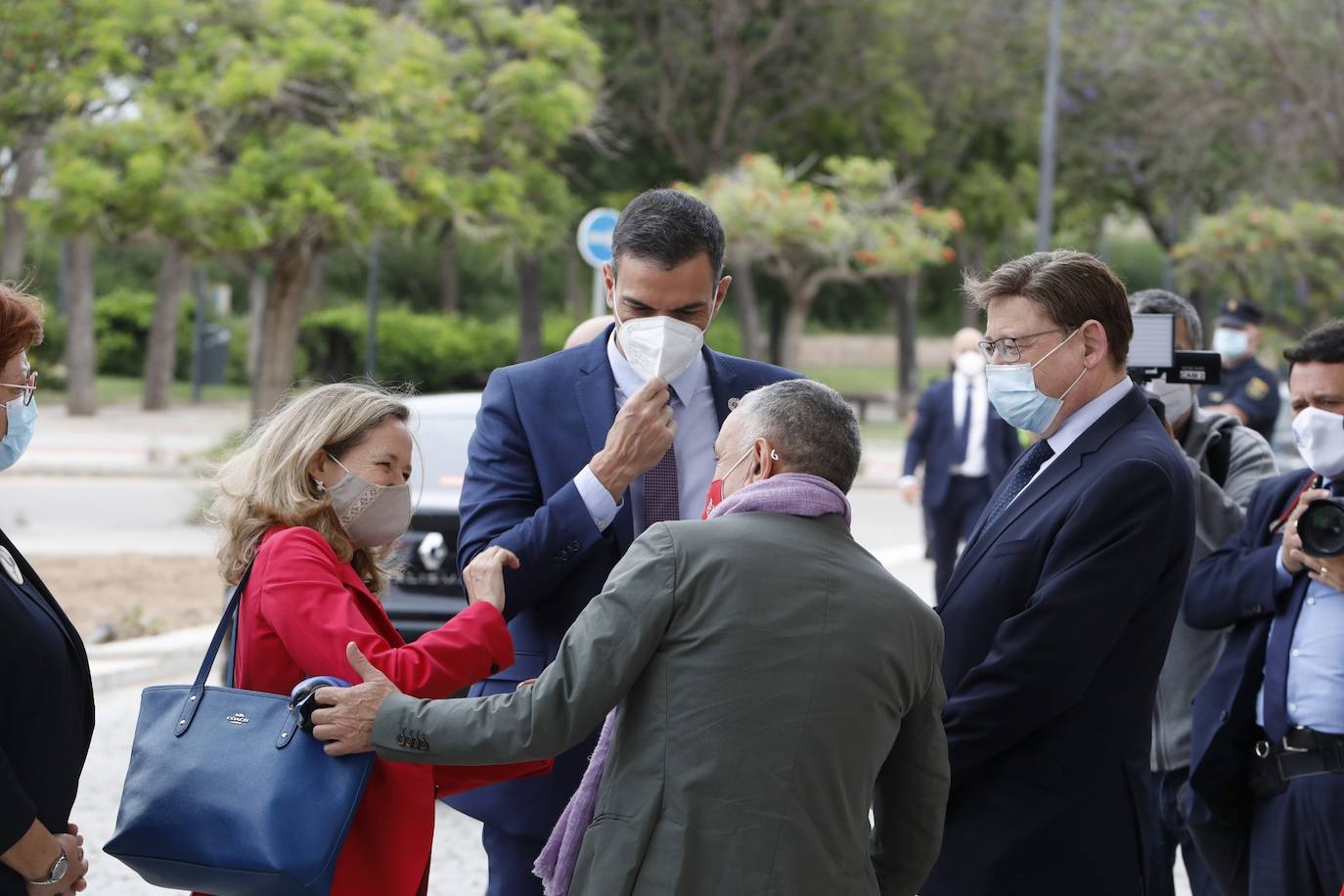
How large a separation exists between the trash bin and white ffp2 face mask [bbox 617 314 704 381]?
37.9 m

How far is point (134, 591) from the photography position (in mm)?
11914

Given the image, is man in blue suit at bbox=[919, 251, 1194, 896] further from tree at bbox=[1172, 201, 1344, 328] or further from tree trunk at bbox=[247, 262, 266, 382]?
tree at bbox=[1172, 201, 1344, 328]

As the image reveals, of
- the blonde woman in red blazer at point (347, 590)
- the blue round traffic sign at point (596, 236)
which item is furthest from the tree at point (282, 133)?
the blonde woman in red blazer at point (347, 590)

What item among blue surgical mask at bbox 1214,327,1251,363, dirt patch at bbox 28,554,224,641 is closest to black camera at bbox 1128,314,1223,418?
blue surgical mask at bbox 1214,327,1251,363

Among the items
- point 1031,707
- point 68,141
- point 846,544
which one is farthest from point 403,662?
point 68,141

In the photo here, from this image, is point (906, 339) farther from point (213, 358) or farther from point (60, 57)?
point (60, 57)

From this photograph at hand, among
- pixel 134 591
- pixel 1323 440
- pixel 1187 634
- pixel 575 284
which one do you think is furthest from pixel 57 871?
pixel 575 284

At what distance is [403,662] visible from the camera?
2.96 metres

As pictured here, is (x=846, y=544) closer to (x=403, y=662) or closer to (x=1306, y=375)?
(x=403, y=662)

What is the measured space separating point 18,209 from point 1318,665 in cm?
1679

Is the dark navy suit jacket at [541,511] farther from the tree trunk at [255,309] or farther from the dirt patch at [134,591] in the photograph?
the tree trunk at [255,309]

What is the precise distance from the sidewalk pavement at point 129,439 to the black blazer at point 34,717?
14.1 meters

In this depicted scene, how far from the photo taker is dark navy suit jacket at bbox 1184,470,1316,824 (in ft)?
12.9

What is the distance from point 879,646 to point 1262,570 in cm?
176
